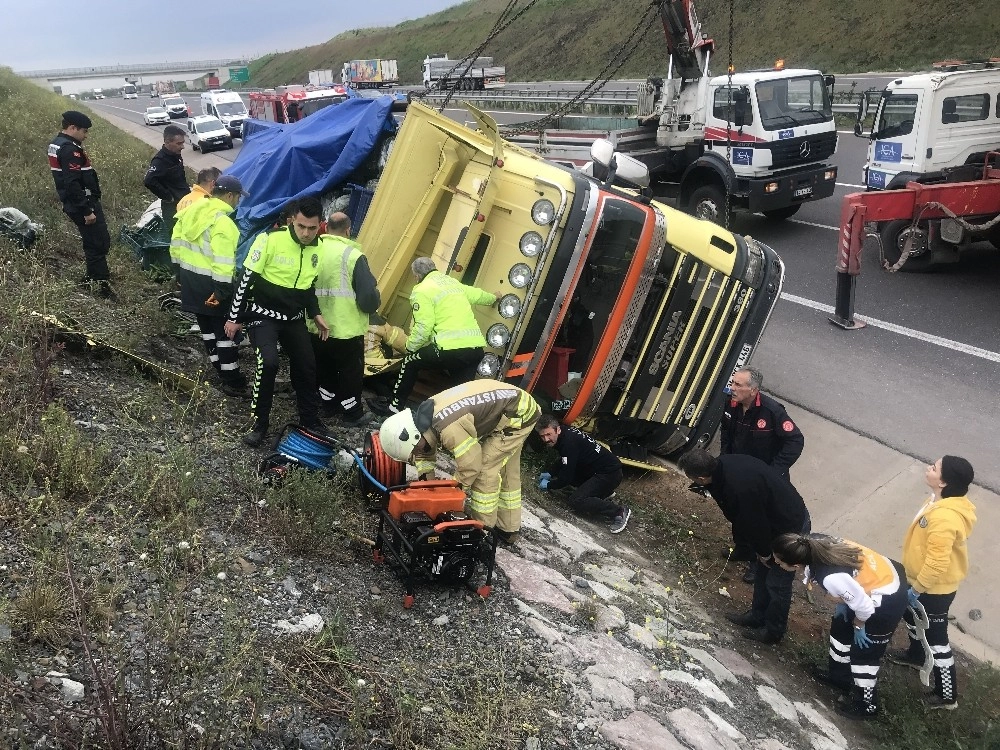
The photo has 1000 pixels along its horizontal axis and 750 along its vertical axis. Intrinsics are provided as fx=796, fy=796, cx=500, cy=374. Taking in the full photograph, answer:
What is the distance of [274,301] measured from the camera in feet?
15.7

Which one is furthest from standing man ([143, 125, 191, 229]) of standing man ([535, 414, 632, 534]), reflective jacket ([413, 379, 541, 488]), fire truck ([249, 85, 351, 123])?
fire truck ([249, 85, 351, 123])

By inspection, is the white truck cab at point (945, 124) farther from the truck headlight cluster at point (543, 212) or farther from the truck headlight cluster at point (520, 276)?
the truck headlight cluster at point (520, 276)

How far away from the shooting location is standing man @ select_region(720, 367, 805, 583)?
4988 mm

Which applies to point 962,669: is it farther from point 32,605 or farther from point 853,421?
point 32,605

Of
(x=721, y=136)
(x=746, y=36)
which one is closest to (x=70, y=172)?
(x=721, y=136)

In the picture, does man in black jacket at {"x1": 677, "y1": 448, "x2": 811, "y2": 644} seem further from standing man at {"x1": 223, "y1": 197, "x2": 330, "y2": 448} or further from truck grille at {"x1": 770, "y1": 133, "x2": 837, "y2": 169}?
truck grille at {"x1": 770, "y1": 133, "x2": 837, "y2": 169}

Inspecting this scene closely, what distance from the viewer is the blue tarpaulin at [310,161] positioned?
751 centimetres

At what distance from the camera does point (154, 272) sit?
7602 mm

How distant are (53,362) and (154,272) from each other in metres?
3.02

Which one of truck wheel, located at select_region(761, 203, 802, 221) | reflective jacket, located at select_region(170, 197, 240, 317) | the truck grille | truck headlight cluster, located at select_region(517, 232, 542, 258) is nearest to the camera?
truck headlight cluster, located at select_region(517, 232, 542, 258)

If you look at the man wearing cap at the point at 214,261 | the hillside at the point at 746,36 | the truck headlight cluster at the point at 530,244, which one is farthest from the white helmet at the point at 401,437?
the hillside at the point at 746,36

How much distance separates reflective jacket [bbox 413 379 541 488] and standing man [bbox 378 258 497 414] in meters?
0.85

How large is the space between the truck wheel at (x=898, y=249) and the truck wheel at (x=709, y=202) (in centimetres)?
227

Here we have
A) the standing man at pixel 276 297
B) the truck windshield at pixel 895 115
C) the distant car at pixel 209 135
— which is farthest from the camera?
the distant car at pixel 209 135
